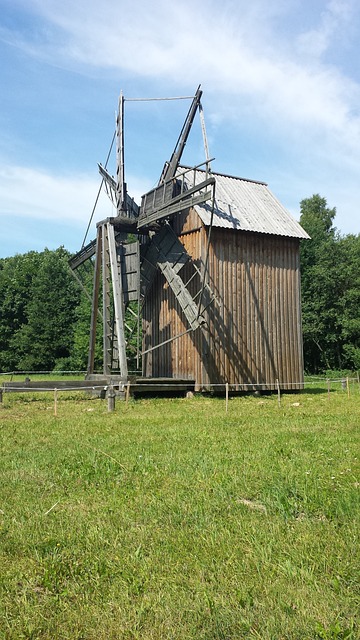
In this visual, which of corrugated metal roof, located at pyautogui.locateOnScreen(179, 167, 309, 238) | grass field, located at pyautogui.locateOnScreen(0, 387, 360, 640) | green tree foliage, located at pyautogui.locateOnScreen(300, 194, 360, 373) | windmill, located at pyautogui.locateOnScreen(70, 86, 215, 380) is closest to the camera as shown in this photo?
grass field, located at pyautogui.locateOnScreen(0, 387, 360, 640)

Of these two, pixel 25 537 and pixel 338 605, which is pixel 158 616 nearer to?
pixel 338 605

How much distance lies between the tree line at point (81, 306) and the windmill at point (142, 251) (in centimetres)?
1998

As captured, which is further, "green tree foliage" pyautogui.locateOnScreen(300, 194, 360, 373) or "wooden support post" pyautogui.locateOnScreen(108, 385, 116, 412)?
"green tree foliage" pyautogui.locateOnScreen(300, 194, 360, 373)

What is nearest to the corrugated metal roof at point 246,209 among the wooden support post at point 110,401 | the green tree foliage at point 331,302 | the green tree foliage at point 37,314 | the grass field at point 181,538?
the wooden support post at point 110,401

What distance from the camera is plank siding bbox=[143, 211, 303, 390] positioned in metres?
19.4

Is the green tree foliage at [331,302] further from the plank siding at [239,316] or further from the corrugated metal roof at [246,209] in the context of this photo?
the plank siding at [239,316]

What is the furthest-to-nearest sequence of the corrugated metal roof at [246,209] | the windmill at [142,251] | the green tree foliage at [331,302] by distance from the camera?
the green tree foliage at [331,302] < the corrugated metal roof at [246,209] < the windmill at [142,251]

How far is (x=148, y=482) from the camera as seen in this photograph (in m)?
6.52

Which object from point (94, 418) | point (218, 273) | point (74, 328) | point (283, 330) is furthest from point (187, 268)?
point (74, 328)

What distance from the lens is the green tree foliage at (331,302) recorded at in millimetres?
38706

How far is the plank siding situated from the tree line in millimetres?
17900

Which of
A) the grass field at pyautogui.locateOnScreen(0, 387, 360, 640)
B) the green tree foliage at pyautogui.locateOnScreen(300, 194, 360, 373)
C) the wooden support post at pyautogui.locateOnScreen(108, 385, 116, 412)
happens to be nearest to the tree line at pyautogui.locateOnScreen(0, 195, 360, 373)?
the green tree foliage at pyautogui.locateOnScreen(300, 194, 360, 373)

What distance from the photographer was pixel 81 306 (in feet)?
156

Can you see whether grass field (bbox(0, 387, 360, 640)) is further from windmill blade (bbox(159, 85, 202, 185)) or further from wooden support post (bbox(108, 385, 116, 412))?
windmill blade (bbox(159, 85, 202, 185))
